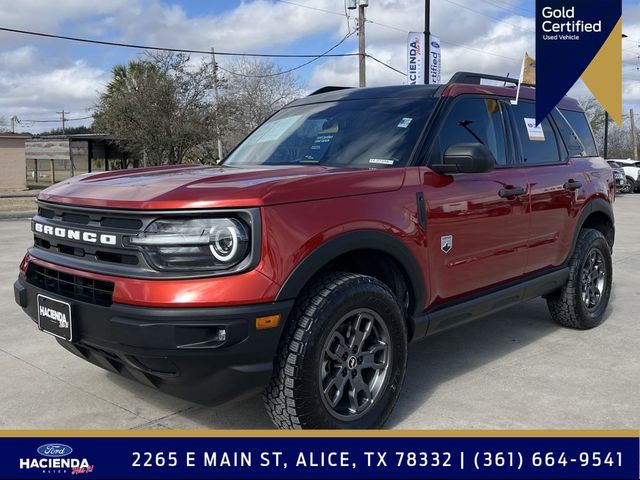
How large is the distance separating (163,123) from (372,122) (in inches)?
807

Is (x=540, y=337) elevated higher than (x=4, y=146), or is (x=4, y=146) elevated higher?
(x=4, y=146)

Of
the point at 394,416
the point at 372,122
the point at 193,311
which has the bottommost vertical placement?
the point at 394,416

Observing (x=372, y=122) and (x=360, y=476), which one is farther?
(x=372, y=122)

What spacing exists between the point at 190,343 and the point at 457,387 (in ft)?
6.62

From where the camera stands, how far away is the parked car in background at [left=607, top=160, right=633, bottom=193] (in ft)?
89.0

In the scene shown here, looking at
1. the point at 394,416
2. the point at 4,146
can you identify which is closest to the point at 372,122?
the point at 394,416

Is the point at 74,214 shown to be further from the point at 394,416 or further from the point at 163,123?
the point at 163,123

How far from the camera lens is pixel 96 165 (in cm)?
3834

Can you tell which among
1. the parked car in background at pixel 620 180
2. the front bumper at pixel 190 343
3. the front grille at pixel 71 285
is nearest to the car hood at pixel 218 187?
the front grille at pixel 71 285

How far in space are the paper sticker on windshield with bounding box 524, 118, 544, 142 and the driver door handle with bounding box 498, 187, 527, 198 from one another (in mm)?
625

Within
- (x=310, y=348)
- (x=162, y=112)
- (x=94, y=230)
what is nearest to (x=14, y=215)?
(x=162, y=112)

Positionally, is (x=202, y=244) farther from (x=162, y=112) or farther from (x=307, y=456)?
(x=162, y=112)

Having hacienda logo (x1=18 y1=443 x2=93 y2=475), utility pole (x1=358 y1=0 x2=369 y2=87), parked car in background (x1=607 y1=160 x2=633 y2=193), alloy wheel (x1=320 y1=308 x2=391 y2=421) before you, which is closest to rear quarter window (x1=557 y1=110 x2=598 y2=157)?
alloy wheel (x1=320 y1=308 x2=391 y2=421)

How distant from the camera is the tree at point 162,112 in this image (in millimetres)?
23125
